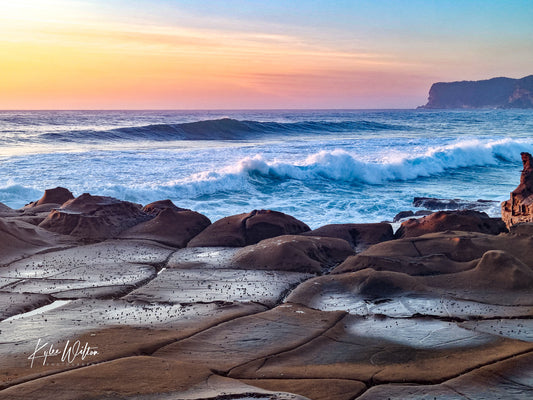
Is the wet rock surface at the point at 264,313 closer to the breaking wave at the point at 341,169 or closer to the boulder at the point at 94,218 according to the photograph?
the boulder at the point at 94,218

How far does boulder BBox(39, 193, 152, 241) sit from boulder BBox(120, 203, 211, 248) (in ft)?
1.02

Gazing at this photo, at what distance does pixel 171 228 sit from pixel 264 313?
17.5 ft

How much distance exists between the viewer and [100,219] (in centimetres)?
1177

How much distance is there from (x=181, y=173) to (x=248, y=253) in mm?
14645

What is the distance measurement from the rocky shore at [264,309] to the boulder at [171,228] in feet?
0.14

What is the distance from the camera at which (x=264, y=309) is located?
22.9 ft

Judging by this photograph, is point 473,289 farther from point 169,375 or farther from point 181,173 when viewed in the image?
point 181,173

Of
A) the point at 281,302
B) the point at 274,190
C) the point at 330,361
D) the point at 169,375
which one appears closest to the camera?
the point at 169,375

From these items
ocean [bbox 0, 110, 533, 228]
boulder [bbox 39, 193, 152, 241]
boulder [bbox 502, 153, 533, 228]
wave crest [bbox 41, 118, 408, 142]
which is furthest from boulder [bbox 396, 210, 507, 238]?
wave crest [bbox 41, 118, 408, 142]

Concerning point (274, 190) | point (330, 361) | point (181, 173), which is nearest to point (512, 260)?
point (330, 361)

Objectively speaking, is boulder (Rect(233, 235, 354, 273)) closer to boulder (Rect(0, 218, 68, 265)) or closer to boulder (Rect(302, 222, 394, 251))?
Result: boulder (Rect(302, 222, 394, 251))

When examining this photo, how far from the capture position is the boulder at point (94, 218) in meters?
11.4

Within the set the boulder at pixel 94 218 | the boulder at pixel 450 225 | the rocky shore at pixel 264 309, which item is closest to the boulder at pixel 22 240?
the rocky shore at pixel 264 309

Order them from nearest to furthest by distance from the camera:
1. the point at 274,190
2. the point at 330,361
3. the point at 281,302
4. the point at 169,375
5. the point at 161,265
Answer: the point at 169,375, the point at 330,361, the point at 281,302, the point at 161,265, the point at 274,190
